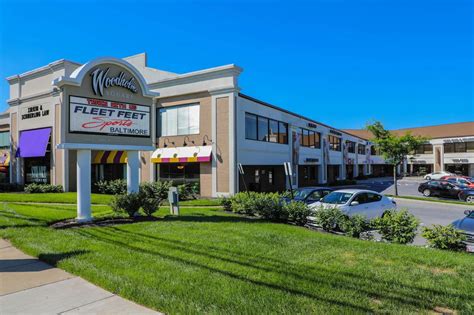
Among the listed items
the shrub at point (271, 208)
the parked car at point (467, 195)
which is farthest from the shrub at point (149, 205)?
the parked car at point (467, 195)

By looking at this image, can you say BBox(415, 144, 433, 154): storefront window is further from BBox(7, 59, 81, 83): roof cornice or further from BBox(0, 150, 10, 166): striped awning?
BBox(0, 150, 10, 166): striped awning

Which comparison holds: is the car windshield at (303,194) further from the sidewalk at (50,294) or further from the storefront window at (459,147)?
the storefront window at (459,147)

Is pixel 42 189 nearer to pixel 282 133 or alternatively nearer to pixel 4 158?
pixel 4 158

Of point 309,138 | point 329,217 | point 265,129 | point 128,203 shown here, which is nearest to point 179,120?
point 265,129

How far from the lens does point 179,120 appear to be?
970 inches

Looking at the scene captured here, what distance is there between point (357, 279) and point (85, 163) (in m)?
9.66

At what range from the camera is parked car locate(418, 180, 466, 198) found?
25606mm

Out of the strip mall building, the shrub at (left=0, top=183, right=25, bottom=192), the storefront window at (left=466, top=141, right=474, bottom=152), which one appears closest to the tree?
the strip mall building

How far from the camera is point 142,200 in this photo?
11938mm

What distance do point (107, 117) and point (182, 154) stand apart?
1178 centimetres

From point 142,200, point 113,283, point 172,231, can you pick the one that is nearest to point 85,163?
point 142,200

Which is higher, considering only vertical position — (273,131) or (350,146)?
(350,146)

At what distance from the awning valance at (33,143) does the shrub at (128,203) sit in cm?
1915

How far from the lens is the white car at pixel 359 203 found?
12367 millimetres
